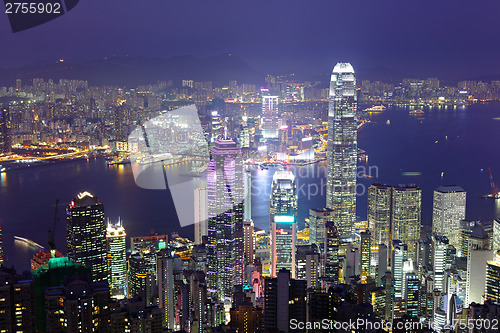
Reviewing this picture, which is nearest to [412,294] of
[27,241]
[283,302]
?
[283,302]

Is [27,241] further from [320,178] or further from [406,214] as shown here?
[320,178]

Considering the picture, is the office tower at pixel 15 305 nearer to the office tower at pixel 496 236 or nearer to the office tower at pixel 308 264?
the office tower at pixel 308 264

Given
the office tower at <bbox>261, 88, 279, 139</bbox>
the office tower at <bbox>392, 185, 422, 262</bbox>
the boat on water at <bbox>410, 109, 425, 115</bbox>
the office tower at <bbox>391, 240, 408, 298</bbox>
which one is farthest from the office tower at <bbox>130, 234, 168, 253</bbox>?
the boat on water at <bbox>410, 109, 425, 115</bbox>

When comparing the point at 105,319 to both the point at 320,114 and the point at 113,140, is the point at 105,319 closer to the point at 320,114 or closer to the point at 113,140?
the point at 320,114

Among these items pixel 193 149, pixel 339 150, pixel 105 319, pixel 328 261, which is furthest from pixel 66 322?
pixel 339 150

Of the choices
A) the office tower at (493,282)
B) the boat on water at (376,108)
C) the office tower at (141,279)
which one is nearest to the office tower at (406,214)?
the office tower at (493,282)

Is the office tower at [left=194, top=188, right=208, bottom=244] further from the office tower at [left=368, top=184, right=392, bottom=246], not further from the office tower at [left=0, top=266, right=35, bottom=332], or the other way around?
the office tower at [left=0, top=266, right=35, bottom=332]
